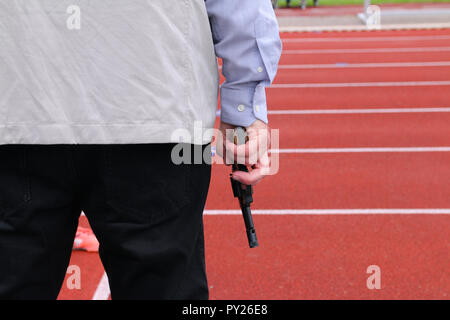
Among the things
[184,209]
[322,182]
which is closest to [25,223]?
[184,209]

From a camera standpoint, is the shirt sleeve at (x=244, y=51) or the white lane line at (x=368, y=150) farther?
the white lane line at (x=368, y=150)

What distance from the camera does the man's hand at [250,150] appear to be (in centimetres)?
128

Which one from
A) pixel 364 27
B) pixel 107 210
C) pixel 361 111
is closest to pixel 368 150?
pixel 361 111

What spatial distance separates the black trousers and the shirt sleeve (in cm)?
17

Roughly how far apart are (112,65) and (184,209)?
0.33 metres

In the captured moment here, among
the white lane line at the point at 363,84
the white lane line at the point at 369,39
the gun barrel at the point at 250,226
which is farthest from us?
the white lane line at the point at 369,39

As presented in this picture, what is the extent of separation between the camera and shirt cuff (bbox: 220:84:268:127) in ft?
4.20

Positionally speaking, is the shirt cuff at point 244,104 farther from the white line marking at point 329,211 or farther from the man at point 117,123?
the white line marking at point 329,211

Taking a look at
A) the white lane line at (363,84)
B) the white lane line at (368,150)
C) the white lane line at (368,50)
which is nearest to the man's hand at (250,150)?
the white lane line at (368,150)

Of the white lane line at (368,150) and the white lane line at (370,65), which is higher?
the white lane line at (370,65)

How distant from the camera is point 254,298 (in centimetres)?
288

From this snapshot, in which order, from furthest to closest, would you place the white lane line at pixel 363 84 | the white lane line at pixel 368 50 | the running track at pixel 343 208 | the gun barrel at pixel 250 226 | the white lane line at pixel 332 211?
the white lane line at pixel 368 50
the white lane line at pixel 363 84
the white lane line at pixel 332 211
the running track at pixel 343 208
the gun barrel at pixel 250 226

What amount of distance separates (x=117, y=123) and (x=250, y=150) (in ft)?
1.03

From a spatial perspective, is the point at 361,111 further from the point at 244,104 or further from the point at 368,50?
the point at 244,104
